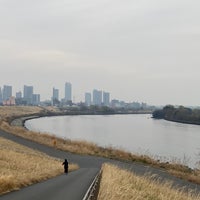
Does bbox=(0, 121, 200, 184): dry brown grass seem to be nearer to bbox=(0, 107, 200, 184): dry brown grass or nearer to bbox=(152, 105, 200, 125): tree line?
bbox=(0, 107, 200, 184): dry brown grass

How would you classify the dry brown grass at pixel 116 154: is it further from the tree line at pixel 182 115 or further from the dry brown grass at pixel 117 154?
the tree line at pixel 182 115

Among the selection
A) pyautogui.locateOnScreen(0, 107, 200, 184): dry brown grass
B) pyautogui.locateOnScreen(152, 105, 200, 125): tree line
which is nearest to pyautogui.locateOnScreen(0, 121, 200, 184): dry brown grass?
pyautogui.locateOnScreen(0, 107, 200, 184): dry brown grass

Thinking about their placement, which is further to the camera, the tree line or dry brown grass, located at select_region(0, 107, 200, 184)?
the tree line

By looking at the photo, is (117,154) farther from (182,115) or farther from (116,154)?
(182,115)

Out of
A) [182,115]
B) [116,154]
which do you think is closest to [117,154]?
[116,154]

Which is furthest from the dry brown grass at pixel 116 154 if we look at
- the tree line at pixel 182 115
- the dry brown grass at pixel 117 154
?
the tree line at pixel 182 115

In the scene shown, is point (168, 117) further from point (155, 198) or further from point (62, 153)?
point (155, 198)

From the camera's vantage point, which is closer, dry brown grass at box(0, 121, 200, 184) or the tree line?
dry brown grass at box(0, 121, 200, 184)

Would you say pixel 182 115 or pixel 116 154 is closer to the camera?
pixel 116 154

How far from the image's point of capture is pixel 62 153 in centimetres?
5003

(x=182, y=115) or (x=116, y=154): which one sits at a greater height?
(x=182, y=115)

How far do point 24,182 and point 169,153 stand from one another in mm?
46624

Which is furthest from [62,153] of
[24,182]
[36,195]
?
[36,195]

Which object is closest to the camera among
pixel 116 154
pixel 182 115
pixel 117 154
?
pixel 117 154
